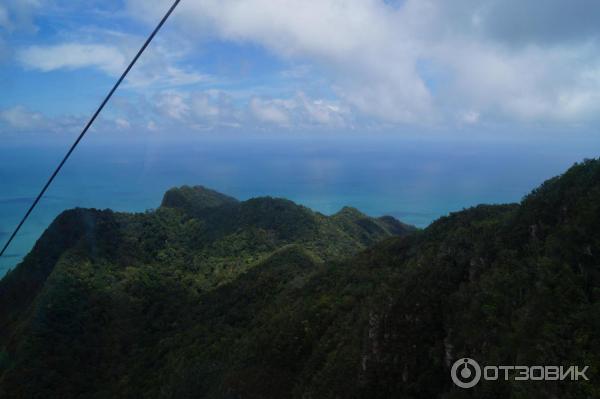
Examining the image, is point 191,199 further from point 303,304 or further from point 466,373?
point 466,373

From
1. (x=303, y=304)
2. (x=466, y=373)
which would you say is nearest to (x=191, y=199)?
(x=303, y=304)

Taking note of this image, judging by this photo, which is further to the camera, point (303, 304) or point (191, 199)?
point (191, 199)

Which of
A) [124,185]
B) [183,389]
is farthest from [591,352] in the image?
[124,185]

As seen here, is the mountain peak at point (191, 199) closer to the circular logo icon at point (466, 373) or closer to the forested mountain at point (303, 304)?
the forested mountain at point (303, 304)

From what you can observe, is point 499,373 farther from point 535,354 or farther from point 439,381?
point 439,381

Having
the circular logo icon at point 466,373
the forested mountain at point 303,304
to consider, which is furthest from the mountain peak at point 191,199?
the circular logo icon at point 466,373

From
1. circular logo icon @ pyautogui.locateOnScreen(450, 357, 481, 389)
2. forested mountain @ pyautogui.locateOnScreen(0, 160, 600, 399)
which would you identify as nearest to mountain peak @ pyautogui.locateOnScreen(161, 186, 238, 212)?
forested mountain @ pyautogui.locateOnScreen(0, 160, 600, 399)

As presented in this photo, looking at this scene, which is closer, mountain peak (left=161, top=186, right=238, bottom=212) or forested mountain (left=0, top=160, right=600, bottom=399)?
forested mountain (left=0, top=160, right=600, bottom=399)

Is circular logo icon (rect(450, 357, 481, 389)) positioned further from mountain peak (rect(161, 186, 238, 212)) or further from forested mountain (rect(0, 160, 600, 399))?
mountain peak (rect(161, 186, 238, 212))
